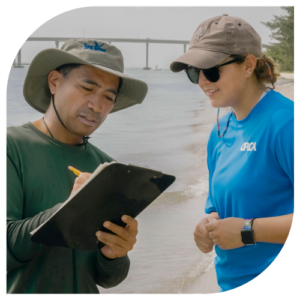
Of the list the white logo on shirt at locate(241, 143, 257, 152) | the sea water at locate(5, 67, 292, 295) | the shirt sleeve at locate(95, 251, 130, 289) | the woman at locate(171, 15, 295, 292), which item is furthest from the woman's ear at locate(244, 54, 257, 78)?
the sea water at locate(5, 67, 292, 295)

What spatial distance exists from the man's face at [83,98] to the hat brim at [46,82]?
5 cm

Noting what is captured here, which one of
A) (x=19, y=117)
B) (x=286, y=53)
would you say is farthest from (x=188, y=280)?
(x=286, y=53)

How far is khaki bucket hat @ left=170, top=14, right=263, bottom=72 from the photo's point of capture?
1.65 metres

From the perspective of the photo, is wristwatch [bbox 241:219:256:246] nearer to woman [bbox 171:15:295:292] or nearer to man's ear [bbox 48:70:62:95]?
woman [bbox 171:15:295:292]

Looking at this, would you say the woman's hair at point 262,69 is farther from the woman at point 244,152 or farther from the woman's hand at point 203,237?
the woman's hand at point 203,237

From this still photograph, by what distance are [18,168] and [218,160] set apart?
0.89 meters

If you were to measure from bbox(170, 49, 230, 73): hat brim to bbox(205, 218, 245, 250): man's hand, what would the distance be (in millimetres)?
666

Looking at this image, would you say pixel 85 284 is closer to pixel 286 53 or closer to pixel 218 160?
pixel 218 160

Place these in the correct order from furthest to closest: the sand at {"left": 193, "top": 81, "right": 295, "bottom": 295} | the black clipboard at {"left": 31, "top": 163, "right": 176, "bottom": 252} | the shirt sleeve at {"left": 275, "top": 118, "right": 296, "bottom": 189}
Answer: the sand at {"left": 193, "top": 81, "right": 295, "bottom": 295} → the shirt sleeve at {"left": 275, "top": 118, "right": 296, "bottom": 189} → the black clipboard at {"left": 31, "top": 163, "right": 176, "bottom": 252}

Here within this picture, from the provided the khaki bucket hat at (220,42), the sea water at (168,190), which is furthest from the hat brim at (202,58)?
the sea water at (168,190)

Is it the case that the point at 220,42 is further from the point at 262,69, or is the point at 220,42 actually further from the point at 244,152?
the point at 244,152

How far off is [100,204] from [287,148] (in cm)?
73

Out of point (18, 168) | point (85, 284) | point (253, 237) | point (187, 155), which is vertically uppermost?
point (18, 168)

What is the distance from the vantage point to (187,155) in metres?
10.1
